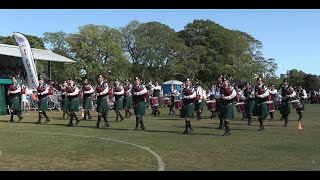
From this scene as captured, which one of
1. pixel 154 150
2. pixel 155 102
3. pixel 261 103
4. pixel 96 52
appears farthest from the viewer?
pixel 96 52

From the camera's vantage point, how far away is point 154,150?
40.0 ft

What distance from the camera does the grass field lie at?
9773 mm

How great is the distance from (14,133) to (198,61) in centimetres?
5715

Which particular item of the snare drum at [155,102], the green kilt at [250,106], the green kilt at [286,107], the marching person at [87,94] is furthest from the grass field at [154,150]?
the snare drum at [155,102]

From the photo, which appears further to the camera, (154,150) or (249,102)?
(249,102)

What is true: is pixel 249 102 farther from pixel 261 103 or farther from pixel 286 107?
pixel 261 103

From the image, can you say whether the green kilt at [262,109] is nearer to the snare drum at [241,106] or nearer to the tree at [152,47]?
the snare drum at [241,106]

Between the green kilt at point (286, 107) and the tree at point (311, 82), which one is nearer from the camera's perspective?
the green kilt at point (286, 107)

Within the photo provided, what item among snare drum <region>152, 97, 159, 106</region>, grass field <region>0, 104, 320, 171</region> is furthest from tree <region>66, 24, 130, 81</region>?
grass field <region>0, 104, 320, 171</region>

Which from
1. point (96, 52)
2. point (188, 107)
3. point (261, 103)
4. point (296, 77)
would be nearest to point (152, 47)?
point (96, 52)

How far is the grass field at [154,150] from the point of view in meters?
9.77

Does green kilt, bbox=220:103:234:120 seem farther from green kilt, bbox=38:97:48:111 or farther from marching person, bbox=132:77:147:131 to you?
green kilt, bbox=38:97:48:111
